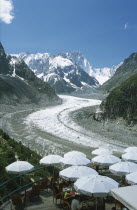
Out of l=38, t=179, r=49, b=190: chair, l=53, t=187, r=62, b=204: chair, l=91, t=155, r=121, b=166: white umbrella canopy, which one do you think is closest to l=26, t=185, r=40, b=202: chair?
l=38, t=179, r=49, b=190: chair

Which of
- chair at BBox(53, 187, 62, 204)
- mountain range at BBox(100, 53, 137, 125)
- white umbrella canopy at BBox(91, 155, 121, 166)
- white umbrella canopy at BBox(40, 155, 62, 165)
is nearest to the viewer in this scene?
chair at BBox(53, 187, 62, 204)

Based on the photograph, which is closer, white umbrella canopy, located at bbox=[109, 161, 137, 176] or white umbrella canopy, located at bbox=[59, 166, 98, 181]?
white umbrella canopy, located at bbox=[59, 166, 98, 181]

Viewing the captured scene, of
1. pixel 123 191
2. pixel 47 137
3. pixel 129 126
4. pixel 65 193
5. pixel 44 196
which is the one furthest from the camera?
pixel 129 126

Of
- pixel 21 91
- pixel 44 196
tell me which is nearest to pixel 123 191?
pixel 44 196

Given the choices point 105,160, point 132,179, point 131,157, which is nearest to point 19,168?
point 105,160

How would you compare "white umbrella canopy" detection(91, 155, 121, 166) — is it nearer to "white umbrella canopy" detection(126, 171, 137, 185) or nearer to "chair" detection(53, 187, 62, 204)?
"chair" detection(53, 187, 62, 204)

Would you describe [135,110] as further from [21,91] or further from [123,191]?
[21,91]

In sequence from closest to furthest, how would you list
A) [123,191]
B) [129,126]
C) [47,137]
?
1. [123,191]
2. [47,137]
3. [129,126]

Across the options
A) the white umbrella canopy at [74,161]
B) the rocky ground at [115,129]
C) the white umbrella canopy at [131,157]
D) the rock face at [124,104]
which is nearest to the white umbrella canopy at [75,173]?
the white umbrella canopy at [74,161]
